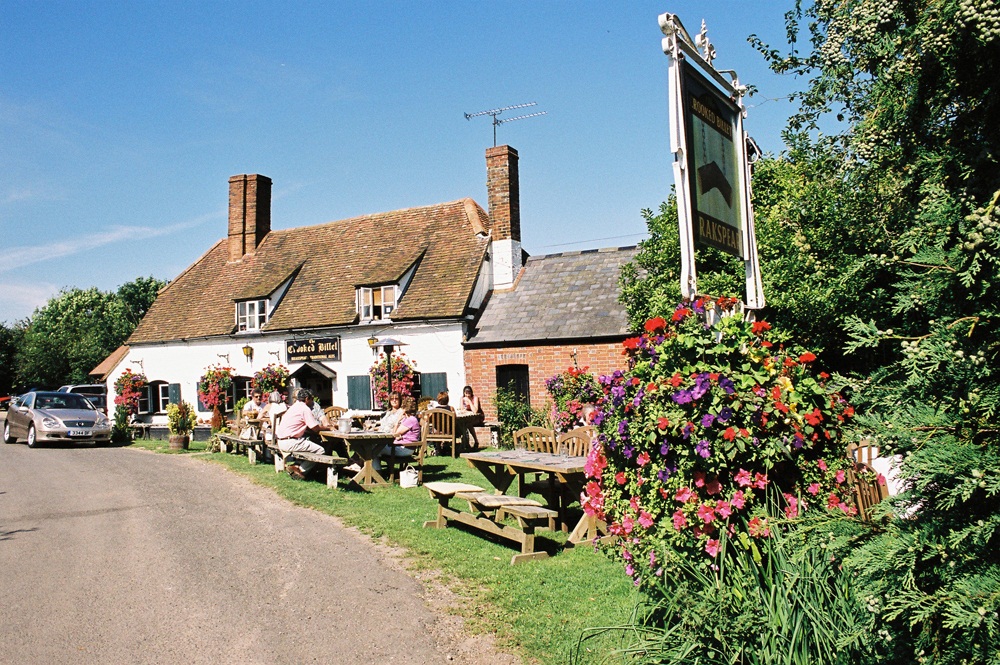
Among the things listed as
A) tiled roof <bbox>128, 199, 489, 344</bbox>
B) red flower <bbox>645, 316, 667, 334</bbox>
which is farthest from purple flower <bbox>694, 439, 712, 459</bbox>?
tiled roof <bbox>128, 199, 489, 344</bbox>

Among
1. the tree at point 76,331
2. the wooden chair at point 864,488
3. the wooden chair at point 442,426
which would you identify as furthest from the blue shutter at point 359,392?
the tree at point 76,331

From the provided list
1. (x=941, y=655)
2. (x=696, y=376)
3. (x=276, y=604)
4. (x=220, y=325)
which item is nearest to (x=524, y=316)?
(x=220, y=325)

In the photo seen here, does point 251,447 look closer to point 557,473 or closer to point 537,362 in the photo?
point 537,362

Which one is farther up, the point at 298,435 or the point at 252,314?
the point at 252,314

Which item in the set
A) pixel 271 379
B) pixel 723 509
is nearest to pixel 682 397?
pixel 723 509

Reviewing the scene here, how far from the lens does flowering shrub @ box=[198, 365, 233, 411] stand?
23.0m

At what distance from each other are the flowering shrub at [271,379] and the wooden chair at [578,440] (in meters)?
14.2

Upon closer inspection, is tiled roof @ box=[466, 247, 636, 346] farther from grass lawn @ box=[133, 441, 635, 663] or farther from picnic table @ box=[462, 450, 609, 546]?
picnic table @ box=[462, 450, 609, 546]

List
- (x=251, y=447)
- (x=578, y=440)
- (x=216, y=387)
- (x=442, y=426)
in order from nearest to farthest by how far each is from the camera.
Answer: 1. (x=578, y=440)
2. (x=251, y=447)
3. (x=442, y=426)
4. (x=216, y=387)

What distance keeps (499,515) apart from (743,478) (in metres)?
4.59

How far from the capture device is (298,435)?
13.1 meters

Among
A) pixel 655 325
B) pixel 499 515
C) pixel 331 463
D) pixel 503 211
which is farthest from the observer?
pixel 503 211

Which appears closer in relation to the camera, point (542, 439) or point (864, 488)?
point (864, 488)

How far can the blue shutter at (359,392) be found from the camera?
67.5 ft
